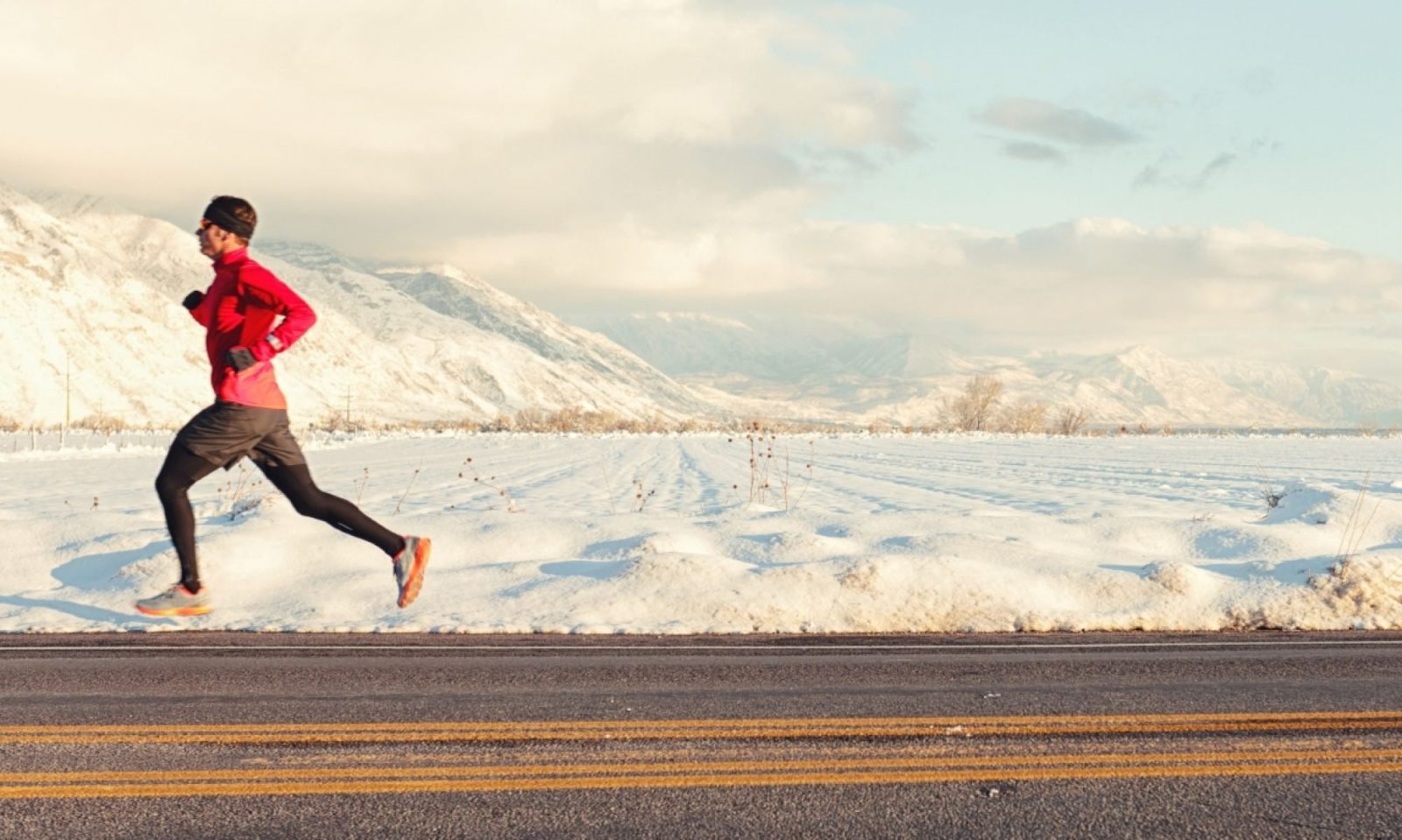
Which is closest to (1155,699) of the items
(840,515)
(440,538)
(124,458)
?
(440,538)

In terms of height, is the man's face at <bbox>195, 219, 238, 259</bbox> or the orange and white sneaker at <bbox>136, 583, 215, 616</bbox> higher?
the man's face at <bbox>195, 219, 238, 259</bbox>

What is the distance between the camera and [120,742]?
4160 mm

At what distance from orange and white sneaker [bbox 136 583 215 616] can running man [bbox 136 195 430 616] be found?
0.02m

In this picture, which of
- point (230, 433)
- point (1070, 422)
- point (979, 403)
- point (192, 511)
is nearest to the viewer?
point (230, 433)

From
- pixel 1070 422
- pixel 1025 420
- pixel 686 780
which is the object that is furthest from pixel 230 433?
pixel 1025 420

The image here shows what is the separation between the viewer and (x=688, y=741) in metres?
4.25

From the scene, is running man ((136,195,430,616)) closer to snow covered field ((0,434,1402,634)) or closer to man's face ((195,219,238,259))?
man's face ((195,219,238,259))

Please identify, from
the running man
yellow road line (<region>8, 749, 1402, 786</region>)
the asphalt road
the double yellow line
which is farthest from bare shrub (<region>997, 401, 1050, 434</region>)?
yellow road line (<region>8, 749, 1402, 786</region>)

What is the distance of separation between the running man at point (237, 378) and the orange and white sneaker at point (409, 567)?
23.3 inches

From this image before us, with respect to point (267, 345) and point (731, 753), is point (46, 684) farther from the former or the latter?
point (731, 753)

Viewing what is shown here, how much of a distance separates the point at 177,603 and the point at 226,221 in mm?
2446

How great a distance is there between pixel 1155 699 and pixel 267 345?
517cm

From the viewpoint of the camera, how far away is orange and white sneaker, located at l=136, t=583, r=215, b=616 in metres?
6.82

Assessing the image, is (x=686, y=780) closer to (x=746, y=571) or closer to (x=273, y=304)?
(x=273, y=304)
